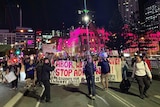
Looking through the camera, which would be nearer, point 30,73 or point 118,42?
point 30,73

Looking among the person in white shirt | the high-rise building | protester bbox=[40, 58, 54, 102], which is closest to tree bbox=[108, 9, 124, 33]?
the high-rise building

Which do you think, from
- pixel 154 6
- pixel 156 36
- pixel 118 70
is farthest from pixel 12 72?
pixel 154 6

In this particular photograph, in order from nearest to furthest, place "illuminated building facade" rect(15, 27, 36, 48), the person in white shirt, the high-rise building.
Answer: the person in white shirt → "illuminated building facade" rect(15, 27, 36, 48) → the high-rise building

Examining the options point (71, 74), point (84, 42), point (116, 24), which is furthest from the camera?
point (84, 42)

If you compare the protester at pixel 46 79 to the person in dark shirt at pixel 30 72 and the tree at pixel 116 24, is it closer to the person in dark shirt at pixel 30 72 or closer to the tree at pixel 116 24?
the person in dark shirt at pixel 30 72

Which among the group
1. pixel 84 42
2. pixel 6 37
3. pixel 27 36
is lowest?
pixel 84 42

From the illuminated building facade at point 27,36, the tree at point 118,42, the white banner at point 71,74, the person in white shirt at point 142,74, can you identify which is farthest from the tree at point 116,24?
the person in white shirt at point 142,74

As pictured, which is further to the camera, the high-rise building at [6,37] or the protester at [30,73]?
the high-rise building at [6,37]

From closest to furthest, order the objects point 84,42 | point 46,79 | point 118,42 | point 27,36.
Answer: point 46,79 → point 118,42 → point 27,36 → point 84,42

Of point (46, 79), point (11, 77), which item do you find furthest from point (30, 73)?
point (46, 79)

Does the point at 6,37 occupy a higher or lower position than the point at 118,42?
higher

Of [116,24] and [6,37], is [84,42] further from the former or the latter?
[6,37]

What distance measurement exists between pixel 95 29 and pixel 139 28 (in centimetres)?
3073

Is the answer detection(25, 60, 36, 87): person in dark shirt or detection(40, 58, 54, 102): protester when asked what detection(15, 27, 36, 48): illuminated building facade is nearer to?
detection(25, 60, 36, 87): person in dark shirt
